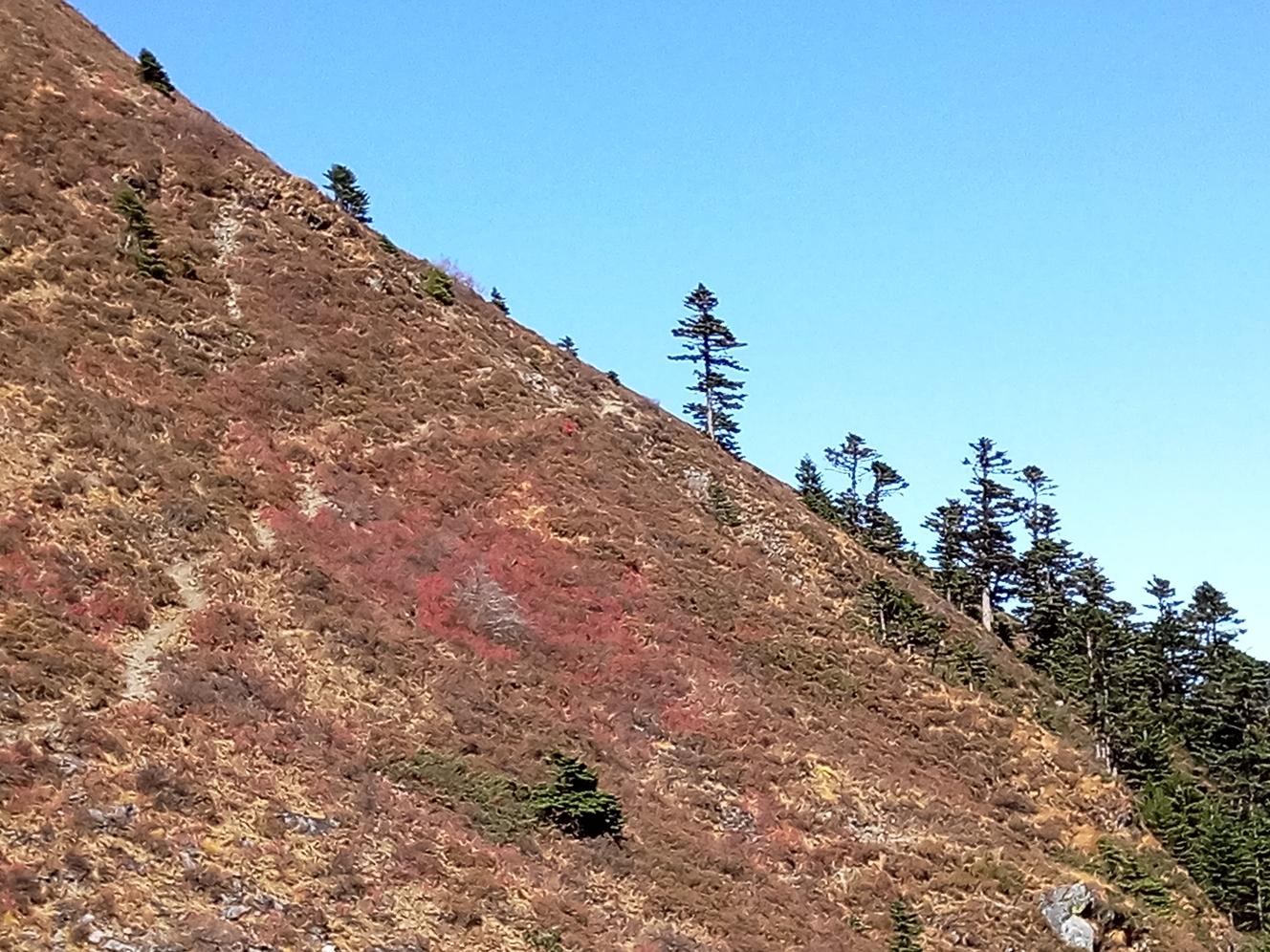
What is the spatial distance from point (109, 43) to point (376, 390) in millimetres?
31270

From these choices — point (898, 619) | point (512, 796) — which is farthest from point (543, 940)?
point (898, 619)

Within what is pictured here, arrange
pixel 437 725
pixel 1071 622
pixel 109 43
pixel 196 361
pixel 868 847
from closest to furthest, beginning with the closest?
pixel 437 725 < pixel 868 847 < pixel 196 361 < pixel 109 43 < pixel 1071 622

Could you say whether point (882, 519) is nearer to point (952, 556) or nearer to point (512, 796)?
point (952, 556)

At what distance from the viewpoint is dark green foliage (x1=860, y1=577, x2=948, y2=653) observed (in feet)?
172

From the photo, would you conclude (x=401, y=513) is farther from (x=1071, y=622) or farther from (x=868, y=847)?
(x=1071, y=622)

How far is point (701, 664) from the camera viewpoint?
136 feet

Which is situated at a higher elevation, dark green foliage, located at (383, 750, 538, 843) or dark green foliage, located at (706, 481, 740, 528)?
dark green foliage, located at (706, 481, 740, 528)

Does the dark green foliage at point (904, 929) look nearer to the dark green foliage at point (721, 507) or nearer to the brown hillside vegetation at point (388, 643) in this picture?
the brown hillside vegetation at point (388, 643)

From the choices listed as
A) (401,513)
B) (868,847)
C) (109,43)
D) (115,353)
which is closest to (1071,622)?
(868,847)

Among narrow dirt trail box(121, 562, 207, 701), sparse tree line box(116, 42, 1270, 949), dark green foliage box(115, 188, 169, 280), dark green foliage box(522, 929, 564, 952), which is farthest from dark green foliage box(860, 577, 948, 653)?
dark green foliage box(115, 188, 169, 280)

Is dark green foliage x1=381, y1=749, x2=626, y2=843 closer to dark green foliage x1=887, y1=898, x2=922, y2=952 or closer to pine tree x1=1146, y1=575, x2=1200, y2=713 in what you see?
dark green foliage x1=887, y1=898, x2=922, y2=952

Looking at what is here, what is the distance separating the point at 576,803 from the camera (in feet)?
95.6

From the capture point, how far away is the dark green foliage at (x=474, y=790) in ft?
90.1

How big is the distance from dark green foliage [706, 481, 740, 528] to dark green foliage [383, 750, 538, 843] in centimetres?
2732
